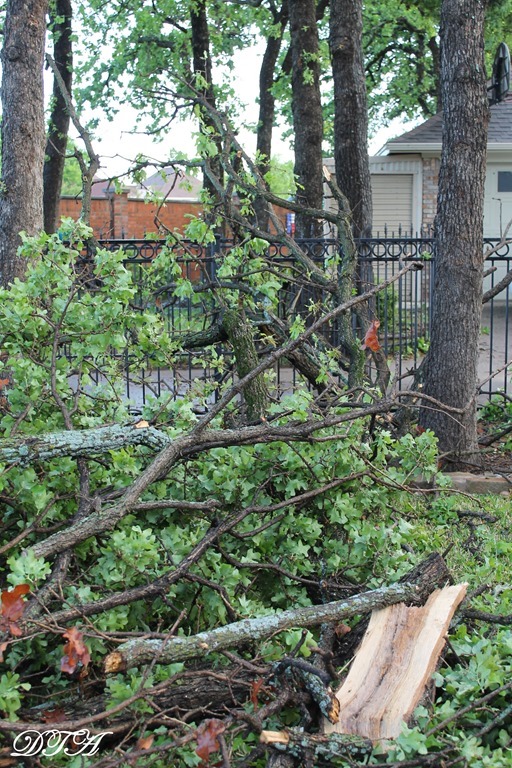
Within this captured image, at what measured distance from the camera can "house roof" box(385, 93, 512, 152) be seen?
20.4 meters

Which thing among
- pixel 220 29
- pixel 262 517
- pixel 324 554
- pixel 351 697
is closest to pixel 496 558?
pixel 324 554

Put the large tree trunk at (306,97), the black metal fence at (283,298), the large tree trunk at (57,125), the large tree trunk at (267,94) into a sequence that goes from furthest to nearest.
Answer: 1. the large tree trunk at (267,94)
2. the large tree trunk at (57,125)
3. the large tree trunk at (306,97)
4. the black metal fence at (283,298)

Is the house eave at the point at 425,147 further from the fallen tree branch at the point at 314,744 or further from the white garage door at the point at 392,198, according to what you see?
the fallen tree branch at the point at 314,744

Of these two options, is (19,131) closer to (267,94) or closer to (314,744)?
(314,744)

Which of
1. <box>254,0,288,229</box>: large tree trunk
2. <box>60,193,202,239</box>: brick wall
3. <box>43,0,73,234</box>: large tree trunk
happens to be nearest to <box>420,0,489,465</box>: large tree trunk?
<box>43,0,73,234</box>: large tree trunk

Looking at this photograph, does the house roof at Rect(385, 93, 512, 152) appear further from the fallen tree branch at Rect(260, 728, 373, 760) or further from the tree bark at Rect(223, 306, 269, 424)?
the fallen tree branch at Rect(260, 728, 373, 760)

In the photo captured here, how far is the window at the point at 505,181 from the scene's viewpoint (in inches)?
840

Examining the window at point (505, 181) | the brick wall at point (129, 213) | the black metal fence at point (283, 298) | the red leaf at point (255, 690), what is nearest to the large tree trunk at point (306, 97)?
the black metal fence at point (283, 298)

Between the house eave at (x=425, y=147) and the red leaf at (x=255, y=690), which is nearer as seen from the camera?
the red leaf at (x=255, y=690)

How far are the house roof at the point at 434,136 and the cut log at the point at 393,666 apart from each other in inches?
712

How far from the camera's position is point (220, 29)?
23203 millimetres

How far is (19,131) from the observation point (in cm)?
711

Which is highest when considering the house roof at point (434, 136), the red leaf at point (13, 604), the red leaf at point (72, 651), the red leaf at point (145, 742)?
the house roof at point (434, 136)

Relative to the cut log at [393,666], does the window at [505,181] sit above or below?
above
